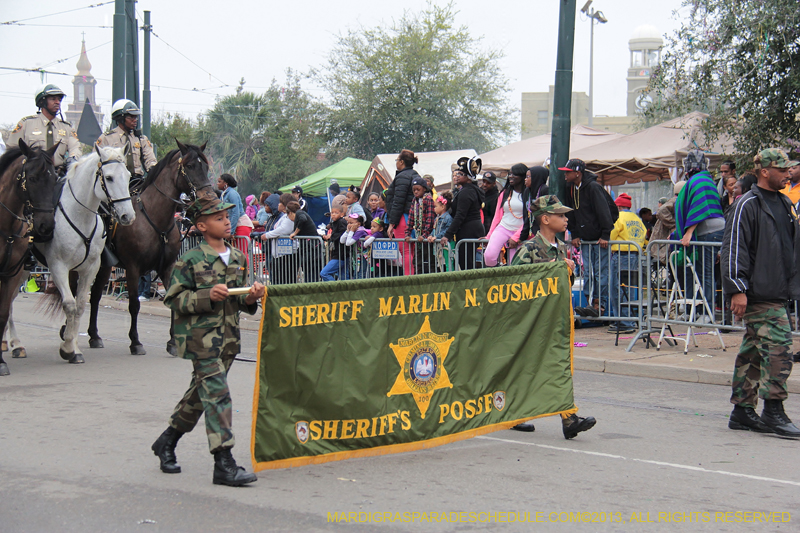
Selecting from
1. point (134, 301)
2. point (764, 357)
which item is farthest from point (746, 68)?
point (134, 301)

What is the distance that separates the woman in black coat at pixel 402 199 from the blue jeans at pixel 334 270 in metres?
1.00

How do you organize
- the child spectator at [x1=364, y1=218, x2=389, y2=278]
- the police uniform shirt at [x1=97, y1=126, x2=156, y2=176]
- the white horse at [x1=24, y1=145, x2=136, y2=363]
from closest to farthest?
the white horse at [x1=24, y1=145, x2=136, y2=363] → the police uniform shirt at [x1=97, y1=126, x2=156, y2=176] → the child spectator at [x1=364, y1=218, x2=389, y2=278]

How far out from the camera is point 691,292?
33.7 feet

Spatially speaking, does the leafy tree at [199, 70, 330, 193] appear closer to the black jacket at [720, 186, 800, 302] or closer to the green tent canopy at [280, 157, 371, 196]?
the green tent canopy at [280, 157, 371, 196]

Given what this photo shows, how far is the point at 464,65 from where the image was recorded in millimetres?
41125

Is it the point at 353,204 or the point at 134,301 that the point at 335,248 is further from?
the point at 134,301

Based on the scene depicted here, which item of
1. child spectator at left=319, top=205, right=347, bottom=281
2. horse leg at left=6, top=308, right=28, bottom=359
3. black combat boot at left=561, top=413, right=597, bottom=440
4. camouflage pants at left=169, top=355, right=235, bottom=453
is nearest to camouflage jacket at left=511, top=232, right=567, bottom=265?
black combat boot at left=561, top=413, right=597, bottom=440

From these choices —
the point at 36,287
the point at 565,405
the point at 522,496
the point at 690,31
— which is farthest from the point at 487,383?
the point at 36,287

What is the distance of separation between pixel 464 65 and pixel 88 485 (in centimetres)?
3801

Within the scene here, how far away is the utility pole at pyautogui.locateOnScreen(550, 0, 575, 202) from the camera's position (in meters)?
11.1

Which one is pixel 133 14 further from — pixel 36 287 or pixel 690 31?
pixel 690 31

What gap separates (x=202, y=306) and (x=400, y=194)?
8139 millimetres

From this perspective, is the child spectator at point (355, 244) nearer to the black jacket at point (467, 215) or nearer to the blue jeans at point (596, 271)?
the black jacket at point (467, 215)

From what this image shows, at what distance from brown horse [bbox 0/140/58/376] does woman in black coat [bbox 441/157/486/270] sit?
5389 mm
